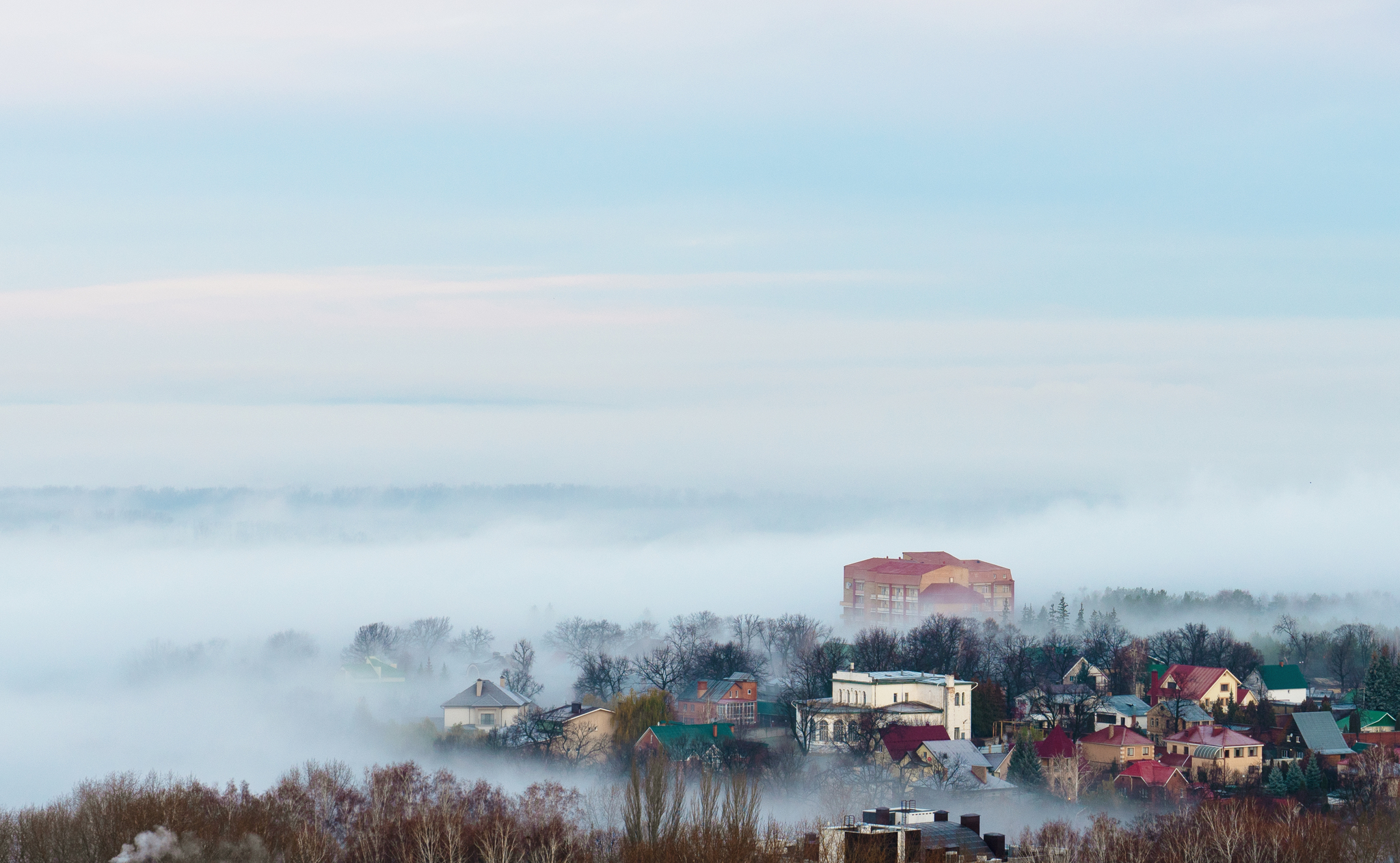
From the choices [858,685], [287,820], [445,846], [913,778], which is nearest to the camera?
[445,846]

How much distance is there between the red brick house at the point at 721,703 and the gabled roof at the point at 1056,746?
1805cm

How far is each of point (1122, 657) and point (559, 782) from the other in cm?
4685

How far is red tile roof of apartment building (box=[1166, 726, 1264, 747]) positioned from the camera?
8200 centimetres

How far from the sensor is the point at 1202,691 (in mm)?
96688

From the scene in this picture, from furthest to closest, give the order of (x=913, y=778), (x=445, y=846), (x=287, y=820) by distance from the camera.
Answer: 1. (x=913, y=778)
2. (x=287, y=820)
3. (x=445, y=846)

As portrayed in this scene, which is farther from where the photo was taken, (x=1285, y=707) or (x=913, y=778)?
(x=1285, y=707)

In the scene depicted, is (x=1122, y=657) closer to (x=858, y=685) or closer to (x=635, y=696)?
(x=858, y=685)

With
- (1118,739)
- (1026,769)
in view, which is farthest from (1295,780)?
(1026,769)

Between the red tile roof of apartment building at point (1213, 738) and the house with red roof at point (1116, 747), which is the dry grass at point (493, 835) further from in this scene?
the house with red roof at point (1116, 747)

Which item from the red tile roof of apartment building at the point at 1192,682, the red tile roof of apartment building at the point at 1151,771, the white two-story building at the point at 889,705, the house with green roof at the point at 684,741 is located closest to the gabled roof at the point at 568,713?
the house with green roof at the point at 684,741

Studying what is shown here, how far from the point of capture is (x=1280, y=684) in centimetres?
10606

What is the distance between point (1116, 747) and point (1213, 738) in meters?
4.45

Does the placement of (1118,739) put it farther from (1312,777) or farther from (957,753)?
(1312,777)

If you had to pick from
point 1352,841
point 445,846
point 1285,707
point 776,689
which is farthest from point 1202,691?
point 445,846
